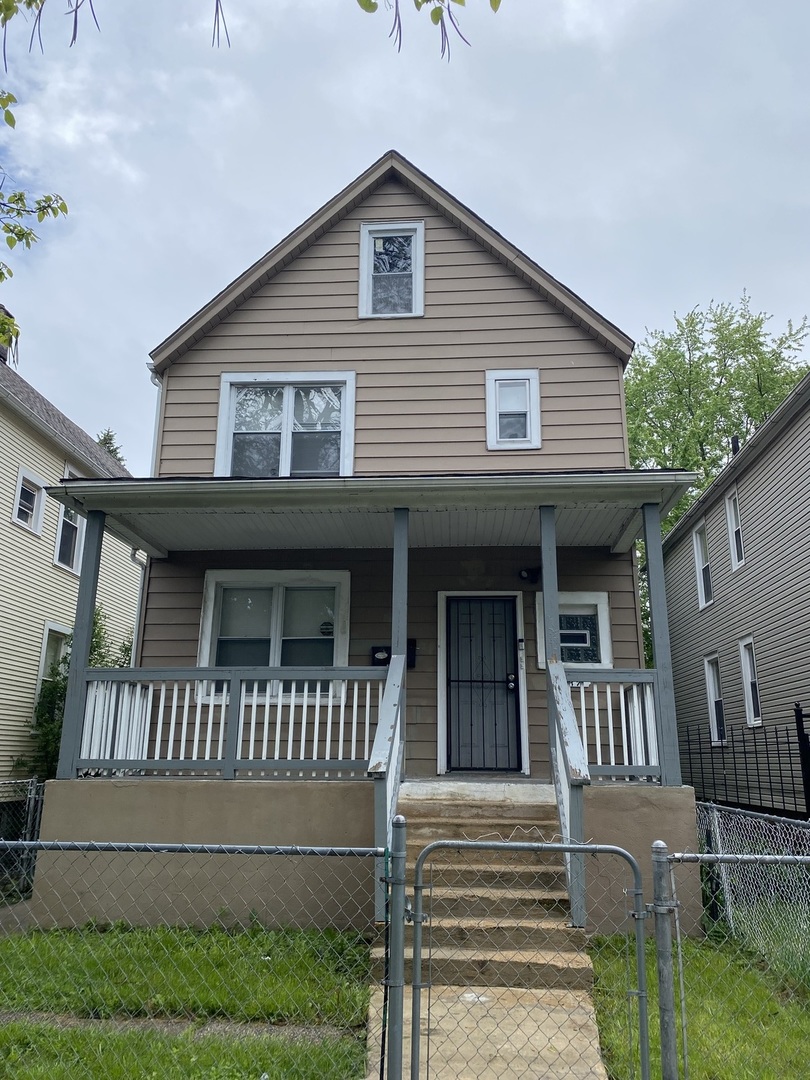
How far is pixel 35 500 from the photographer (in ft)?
49.9

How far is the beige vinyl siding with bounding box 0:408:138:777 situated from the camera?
554 inches

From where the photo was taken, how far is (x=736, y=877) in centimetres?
700

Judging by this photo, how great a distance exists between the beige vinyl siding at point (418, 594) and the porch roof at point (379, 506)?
24 cm

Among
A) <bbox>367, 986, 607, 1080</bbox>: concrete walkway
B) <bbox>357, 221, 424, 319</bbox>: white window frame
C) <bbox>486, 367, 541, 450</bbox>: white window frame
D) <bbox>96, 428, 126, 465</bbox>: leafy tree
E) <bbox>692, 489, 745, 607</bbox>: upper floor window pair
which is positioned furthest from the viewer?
<bbox>96, 428, 126, 465</bbox>: leafy tree

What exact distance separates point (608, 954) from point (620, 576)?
431 centimetres

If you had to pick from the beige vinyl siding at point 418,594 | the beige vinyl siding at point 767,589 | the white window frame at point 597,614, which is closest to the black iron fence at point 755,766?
the beige vinyl siding at point 767,589

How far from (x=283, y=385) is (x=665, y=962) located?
8.43 meters

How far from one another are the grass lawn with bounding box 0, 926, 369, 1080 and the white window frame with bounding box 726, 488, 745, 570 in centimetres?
1075

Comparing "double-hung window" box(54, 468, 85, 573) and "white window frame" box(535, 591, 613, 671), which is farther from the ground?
"double-hung window" box(54, 468, 85, 573)

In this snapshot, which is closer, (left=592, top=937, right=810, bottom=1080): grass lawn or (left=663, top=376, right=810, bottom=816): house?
(left=592, top=937, right=810, bottom=1080): grass lawn

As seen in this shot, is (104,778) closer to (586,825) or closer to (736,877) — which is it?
(586,825)

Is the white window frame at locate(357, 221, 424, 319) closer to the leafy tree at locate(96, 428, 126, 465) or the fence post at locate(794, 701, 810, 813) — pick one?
the fence post at locate(794, 701, 810, 813)

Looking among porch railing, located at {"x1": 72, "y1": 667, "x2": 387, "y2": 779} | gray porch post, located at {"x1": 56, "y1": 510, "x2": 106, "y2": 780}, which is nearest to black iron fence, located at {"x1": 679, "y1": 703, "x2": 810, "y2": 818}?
porch railing, located at {"x1": 72, "y1": 667, "x2": 387, "y2": 779}

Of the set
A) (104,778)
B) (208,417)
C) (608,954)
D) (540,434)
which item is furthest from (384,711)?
(208,417)
